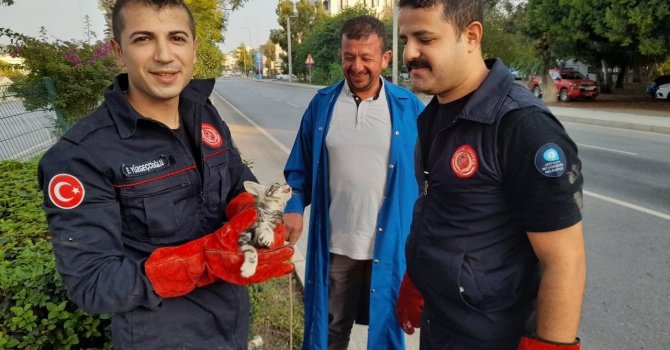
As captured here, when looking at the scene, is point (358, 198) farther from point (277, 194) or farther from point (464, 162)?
point (464, 162)

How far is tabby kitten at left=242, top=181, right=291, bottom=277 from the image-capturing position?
4.68 feet

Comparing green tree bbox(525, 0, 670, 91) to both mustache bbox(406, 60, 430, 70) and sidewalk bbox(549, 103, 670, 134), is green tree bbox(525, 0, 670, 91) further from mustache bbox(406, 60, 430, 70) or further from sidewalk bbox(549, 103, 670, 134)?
mustache bbox(406, 60, 430, 70)

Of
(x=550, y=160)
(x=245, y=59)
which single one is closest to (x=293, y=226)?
(x=550, y=160)

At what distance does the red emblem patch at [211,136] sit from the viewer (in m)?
1.78

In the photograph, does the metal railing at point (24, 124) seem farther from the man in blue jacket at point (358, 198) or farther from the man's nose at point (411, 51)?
the man's nose at point (411, 51)

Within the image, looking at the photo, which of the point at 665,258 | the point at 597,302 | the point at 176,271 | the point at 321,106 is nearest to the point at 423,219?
the point at 176,271

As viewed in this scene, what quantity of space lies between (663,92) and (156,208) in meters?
23.7

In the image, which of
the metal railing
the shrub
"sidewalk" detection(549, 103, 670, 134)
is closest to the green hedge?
the metal railing

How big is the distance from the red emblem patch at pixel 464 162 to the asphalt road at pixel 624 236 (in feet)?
7.72

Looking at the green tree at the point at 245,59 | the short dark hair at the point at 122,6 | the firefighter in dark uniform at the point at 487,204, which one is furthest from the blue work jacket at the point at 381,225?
the green tree at the point at 245,59

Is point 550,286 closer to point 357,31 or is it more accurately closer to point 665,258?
point 357,31

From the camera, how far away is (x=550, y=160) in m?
1.26

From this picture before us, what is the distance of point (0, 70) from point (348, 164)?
27.7 ft

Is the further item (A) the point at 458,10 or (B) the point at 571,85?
(B) the point at 571,85
